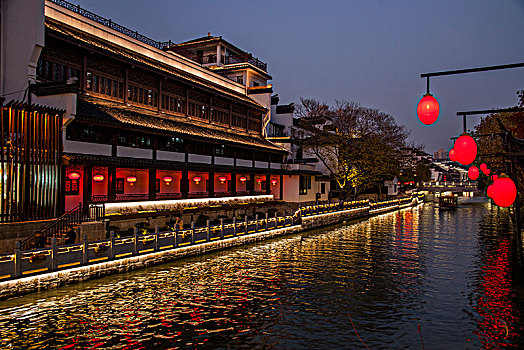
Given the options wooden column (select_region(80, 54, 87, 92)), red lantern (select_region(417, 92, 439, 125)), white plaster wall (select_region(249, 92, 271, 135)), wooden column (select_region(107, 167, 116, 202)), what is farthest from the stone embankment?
red lantern (select_region(417, 92, 439, 125))

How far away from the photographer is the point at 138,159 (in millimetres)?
24859

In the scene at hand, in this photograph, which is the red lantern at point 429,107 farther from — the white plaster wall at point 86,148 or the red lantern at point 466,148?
the white plaster wall at point 86,148

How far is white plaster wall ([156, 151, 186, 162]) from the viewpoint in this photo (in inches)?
1056

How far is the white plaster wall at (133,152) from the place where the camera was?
23.9 metres

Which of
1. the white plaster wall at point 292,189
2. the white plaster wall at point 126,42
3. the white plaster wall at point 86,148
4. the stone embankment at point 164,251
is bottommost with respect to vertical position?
the stone embankment at point 164,251

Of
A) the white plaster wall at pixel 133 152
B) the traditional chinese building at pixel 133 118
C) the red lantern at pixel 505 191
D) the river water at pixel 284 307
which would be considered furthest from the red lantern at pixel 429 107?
the white plaster wall at pixel 133 152

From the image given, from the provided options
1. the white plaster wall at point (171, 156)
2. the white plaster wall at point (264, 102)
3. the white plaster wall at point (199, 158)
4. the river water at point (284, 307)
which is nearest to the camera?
the river water at point (284, 307)

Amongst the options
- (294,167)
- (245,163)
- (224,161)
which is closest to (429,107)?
(224,161)

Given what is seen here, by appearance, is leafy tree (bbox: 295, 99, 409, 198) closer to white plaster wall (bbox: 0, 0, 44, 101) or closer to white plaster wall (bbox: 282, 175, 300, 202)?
white plaster wall (bbox: 282, 175, 300, 202)

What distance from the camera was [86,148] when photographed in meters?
21.6

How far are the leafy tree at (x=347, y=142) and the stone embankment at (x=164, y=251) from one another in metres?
8.75

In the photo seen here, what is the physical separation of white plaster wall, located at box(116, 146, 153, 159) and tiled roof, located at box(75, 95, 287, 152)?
151 cm

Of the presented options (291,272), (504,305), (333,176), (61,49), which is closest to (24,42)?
(61,49)

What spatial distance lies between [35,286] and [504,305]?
16918 millimetres
